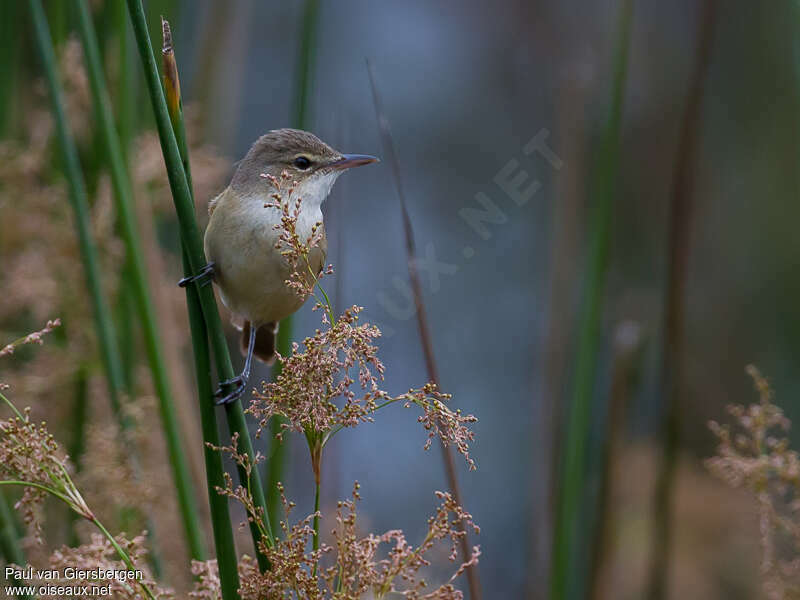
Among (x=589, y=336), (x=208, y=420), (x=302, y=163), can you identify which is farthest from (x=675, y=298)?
(x=208, y=420)

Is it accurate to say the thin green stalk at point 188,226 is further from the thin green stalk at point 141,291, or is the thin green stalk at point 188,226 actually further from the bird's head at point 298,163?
the bird's head at point 298,163

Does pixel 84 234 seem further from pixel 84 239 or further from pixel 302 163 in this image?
pixel 302 163

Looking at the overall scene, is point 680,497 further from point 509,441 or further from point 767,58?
point 767,58

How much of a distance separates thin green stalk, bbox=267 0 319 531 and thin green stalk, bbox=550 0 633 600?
22.3 inches

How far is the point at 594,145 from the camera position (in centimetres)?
414

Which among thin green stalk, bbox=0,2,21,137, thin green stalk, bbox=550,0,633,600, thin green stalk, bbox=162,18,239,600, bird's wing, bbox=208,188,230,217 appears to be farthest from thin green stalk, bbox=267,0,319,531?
thin green stalk, bbox=0,2,21,137

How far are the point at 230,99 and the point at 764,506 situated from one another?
7.28 ft

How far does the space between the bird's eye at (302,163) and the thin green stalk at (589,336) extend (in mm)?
661

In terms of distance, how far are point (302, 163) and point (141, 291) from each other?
1.88ft

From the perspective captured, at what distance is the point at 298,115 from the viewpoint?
6.28ft

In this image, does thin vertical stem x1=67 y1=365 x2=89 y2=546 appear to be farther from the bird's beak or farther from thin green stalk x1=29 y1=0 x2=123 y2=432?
the bird's beak

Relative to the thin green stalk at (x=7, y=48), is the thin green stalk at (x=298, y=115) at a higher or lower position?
lower

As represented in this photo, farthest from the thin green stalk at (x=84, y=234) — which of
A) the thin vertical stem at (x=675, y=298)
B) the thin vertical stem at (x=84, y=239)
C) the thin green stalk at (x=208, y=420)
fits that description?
the thin vertical stem at (x=675, y=298)

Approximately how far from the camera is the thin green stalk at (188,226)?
1233 millimetres
